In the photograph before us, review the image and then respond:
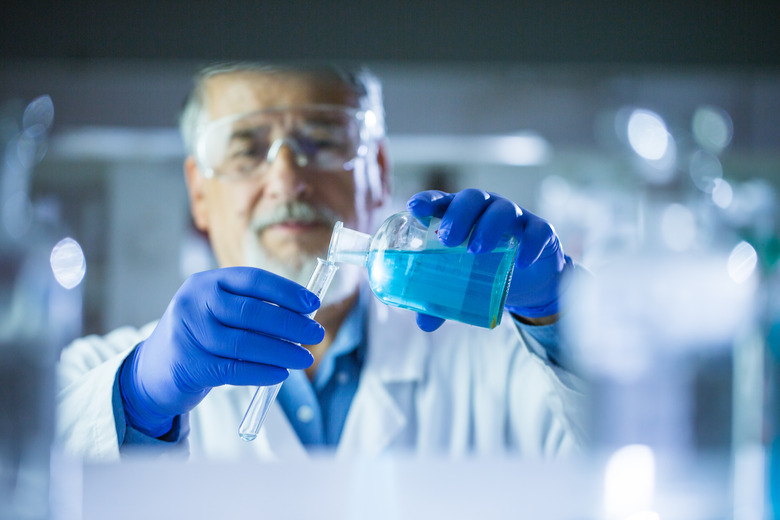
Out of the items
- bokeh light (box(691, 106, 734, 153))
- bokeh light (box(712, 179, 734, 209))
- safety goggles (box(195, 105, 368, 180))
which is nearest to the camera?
safety goggles (box(195, 105, 368, 180))

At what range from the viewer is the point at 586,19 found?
133cm

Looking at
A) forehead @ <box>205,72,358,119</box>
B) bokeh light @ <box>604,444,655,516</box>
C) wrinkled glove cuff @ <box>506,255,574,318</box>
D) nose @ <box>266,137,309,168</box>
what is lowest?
bokeh light @ <box>604,444,655,516</box>

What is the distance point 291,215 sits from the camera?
130cm

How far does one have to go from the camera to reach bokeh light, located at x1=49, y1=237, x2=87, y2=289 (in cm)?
141

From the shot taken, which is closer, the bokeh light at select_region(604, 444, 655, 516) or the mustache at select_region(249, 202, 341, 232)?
the mustache at select_region(249, 202, 341, 232)

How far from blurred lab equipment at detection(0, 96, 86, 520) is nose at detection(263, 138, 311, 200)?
50cm

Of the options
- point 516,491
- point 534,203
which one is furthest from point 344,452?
point 534,203

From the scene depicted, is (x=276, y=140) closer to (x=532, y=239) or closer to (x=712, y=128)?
(x=532, y=239)

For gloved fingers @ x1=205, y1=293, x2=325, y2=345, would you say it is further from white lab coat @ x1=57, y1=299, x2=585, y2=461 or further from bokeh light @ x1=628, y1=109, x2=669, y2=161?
bokeh light @ x1=628, y1=109, x2=669, y2=161

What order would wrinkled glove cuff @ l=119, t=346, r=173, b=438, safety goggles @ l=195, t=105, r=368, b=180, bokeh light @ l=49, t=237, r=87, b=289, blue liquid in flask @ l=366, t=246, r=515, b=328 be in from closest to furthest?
blue liquid in flask @ l=366, t=246, r=515, b=328
wrinkled glove cuff @ l=119, t=346, r=173, b=438
safety goggles @ l=195, t=105, r=368, b=180
bokeh light @ l=49, t=237, r=87, b=289

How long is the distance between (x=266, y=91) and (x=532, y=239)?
2.32ft

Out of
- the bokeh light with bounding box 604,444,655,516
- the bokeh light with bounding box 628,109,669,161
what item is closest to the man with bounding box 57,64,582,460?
the bokeh light with bounding box 604,444,655,516

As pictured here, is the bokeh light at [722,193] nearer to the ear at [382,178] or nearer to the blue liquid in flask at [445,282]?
the ear at [382,178]

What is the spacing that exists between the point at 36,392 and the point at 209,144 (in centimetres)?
70
